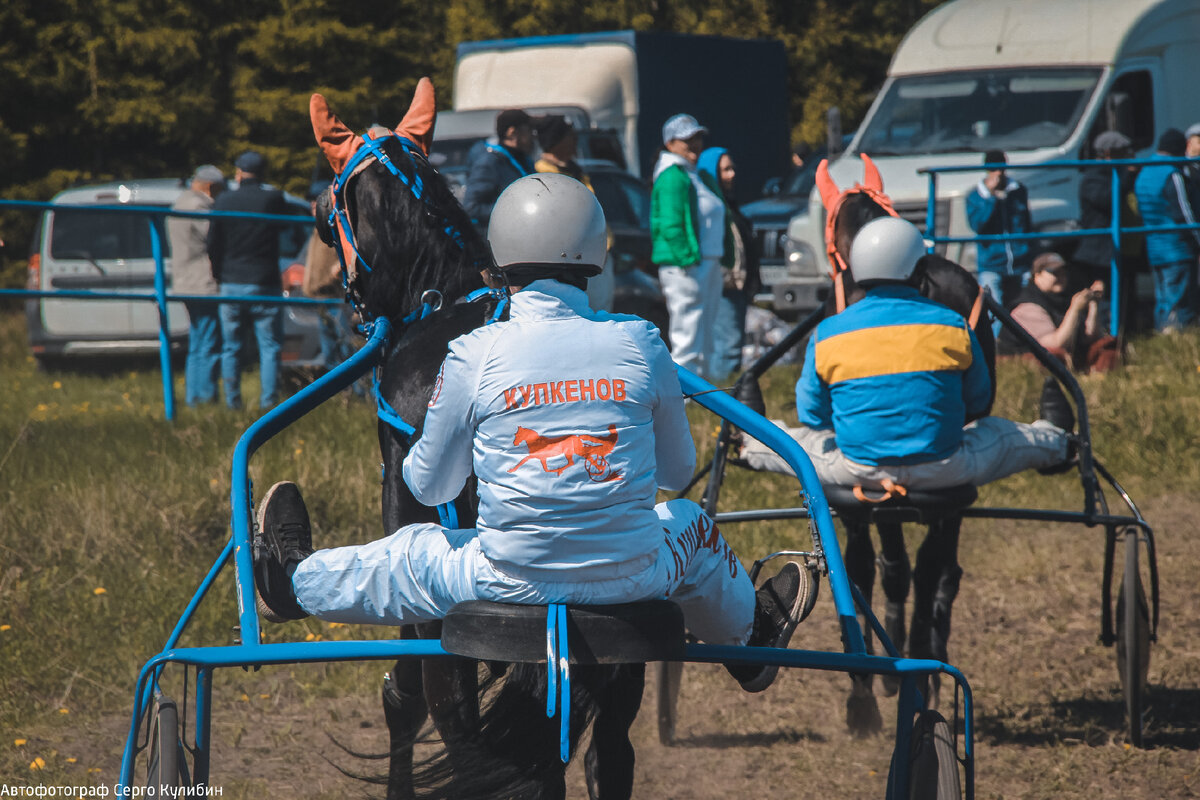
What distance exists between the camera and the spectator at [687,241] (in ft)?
35.5

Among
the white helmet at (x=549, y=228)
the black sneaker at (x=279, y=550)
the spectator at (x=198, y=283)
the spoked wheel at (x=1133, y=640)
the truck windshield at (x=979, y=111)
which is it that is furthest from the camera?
the truck windshield at (x=979, y=111)

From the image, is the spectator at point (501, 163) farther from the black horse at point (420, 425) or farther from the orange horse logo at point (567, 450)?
the orange horse logo at point (567, 450)

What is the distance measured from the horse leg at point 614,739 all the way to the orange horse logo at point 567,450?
Answer: 30.7 inches

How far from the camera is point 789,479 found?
9.26 meters

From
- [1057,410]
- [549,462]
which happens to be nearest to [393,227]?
[549,462]

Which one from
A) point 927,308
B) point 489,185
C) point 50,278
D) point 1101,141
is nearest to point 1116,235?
point 1101,141

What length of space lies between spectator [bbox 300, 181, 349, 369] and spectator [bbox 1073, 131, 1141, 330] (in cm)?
622

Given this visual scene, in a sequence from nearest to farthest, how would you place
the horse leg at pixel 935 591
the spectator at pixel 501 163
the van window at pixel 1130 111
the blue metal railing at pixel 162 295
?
the horse leg at pixel 935 591 < the spectator at pixel 501 163 < the blue metal railing at pixel 162 295 < the van window at pixel 1130 111

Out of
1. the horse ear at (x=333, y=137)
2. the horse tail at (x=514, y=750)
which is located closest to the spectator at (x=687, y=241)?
the horse ear at (x=333, y=137)

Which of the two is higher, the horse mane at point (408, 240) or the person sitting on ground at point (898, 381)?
the horse mane at point (408, 240)

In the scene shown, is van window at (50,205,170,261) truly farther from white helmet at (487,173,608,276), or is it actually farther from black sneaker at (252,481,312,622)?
white helmet at (487,173,608,276)

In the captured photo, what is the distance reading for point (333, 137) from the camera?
4.54m

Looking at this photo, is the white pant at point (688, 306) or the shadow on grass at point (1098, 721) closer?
the shadow on grass at point (1098, 721)

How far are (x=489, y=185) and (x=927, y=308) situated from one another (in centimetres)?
423
